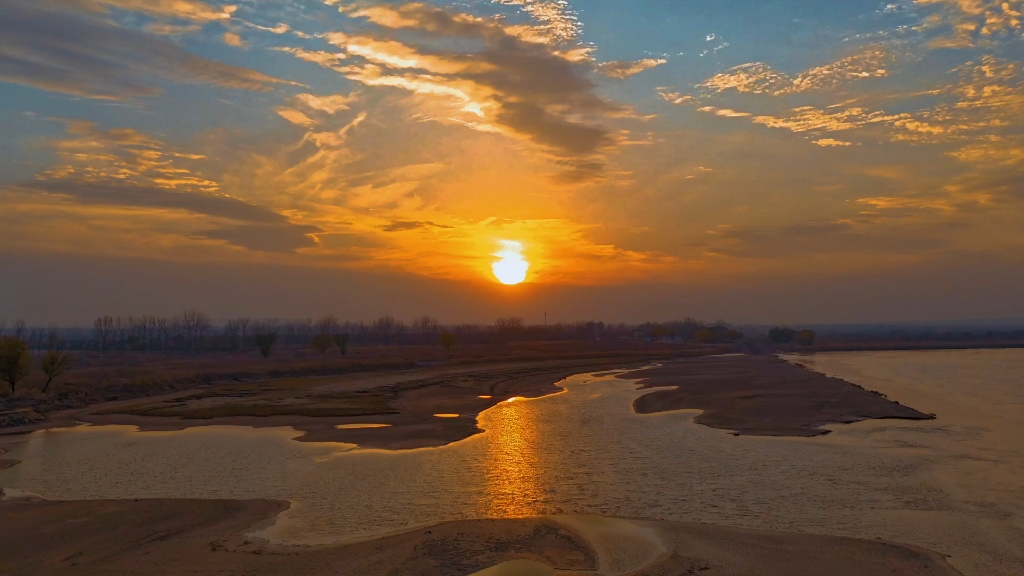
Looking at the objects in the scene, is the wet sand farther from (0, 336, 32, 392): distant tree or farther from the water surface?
(0, 336, 32, 392): distant tree

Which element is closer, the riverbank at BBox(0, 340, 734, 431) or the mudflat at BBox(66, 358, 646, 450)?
the mudflat at BBox(66, 358, 646, 450)

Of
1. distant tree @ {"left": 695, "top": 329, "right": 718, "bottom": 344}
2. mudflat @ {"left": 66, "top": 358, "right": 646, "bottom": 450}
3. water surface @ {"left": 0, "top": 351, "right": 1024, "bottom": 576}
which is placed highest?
distant tree @ {"left": 695, "top": 329, "right": 718, "bottom": 344}

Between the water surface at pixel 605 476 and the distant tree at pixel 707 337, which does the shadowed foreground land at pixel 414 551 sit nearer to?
the water surface at pixel 605 476

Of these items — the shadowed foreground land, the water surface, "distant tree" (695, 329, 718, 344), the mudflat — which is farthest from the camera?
"distant tree" (695, 329, 718, 344)

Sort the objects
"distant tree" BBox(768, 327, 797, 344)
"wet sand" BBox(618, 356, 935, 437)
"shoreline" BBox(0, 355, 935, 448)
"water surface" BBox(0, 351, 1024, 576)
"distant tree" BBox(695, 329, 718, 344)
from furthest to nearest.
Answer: "distant tree" BBox(695, 329, 718, 344) → "distant tree" BBox(768, 327, 797, 344) → "wet sand" BBox(618, 356, 935, 437) → "shoreline" BBox(0, 355, 935, 448) → "water surface" BBox(0, 351, 1024, 576)

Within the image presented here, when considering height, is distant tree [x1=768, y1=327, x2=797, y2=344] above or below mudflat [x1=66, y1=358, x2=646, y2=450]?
above

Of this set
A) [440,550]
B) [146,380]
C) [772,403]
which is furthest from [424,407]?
[440,550]

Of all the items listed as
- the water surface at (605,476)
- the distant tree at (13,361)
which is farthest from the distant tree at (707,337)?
the distant tree at (13,361)

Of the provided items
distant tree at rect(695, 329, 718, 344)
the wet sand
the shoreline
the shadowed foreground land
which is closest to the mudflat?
the shoreline
